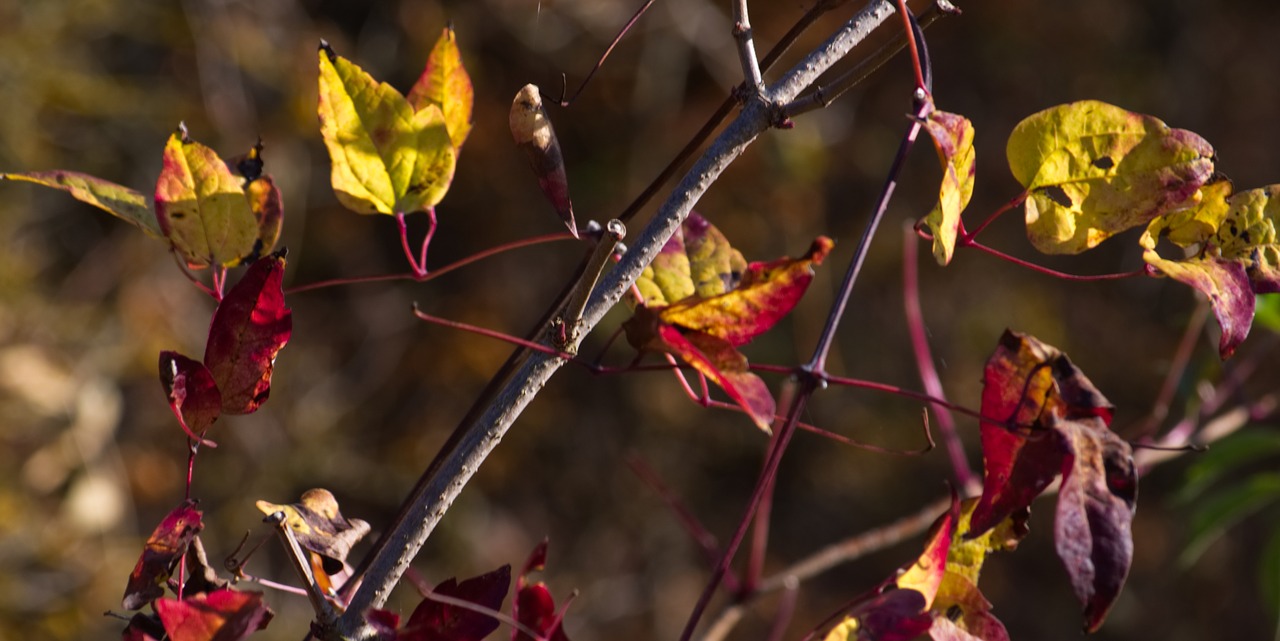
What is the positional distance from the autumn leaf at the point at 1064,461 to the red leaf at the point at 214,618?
0.29m

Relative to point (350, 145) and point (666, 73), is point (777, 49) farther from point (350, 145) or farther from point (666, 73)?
point (666, 73)

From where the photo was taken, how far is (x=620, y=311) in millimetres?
2062

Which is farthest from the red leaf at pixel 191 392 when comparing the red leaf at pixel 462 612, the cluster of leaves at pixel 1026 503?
the cluster of leaves at pixel 1026 503

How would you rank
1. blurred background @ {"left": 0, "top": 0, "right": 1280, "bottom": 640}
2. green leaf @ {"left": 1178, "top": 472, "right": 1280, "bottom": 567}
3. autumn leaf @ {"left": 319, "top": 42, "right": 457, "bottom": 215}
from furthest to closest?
1. blurred background @ {"left": 0, "top": 0, "right": 1280, "bottom": 640}
2. green leaf @ {"left": 1178, "top": 472, "right": 1280, "bottom": 567}
3. autumn leaf @ {"left": 319, "top": 42, "right": 457, "bottom": 215}

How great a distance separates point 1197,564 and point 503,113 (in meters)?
1.91

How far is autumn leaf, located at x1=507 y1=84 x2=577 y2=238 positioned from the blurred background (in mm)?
1809

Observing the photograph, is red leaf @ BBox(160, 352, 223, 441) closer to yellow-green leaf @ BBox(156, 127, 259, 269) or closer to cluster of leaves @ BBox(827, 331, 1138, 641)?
yellow-green leaf @ BBox(156, 127, 259, 269)

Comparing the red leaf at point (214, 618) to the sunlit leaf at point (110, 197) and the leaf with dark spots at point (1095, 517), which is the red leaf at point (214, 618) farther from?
the leaf with dark spots at point (1095, 517)

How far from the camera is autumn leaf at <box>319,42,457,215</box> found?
1.50 ft

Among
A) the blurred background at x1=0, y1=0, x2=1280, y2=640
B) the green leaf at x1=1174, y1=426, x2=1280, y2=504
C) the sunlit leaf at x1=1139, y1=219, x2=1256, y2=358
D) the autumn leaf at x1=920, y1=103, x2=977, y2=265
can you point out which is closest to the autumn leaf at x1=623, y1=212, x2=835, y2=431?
the autumn leaf at x1=920, y1=103, x2=977, y2=265

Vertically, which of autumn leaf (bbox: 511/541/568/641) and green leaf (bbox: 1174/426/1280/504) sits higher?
autumn leaf (bbox: 511/541/568/641)

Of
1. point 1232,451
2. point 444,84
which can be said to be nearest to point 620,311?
point 1232,451

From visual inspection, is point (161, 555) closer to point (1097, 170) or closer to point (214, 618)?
point (214, 618)

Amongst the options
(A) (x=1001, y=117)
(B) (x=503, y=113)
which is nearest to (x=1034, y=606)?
(A) (x=1001, y=117)
